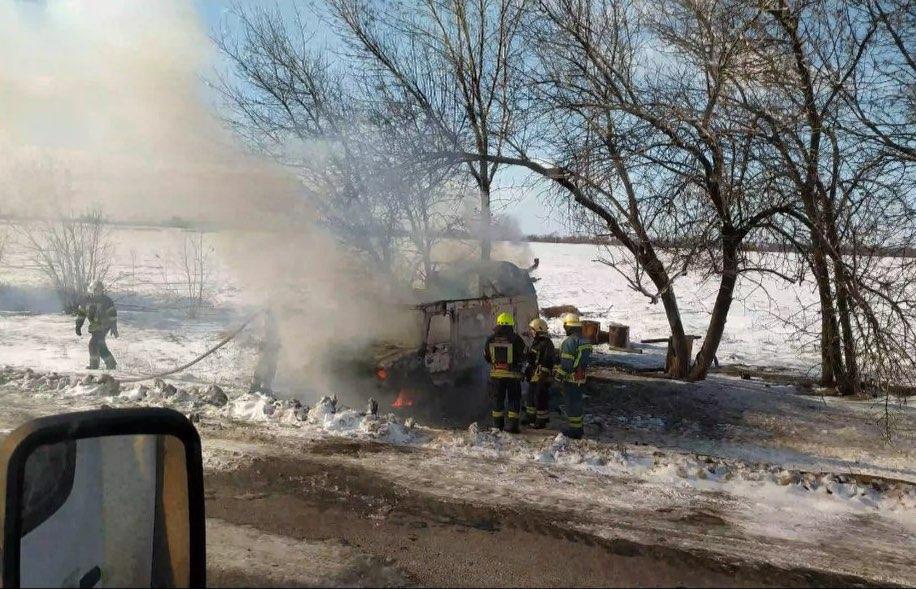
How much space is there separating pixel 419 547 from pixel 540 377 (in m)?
4.15

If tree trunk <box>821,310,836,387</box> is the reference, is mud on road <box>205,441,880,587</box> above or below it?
below

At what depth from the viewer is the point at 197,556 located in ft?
7.40

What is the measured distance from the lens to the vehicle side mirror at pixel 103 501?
1797 mm

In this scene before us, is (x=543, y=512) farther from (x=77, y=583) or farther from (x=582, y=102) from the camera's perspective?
(x=582, y=102)

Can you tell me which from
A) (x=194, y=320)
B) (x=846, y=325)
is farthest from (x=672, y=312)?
(x=194, y=320)

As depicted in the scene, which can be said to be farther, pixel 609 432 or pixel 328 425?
pixel 609 432

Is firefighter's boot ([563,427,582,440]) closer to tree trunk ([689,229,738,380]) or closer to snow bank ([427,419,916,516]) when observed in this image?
snow bank ([427,419,916,516])

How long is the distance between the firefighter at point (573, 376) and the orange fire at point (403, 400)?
2014mm

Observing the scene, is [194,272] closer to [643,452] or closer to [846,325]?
[643,452]

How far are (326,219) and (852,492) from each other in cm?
903

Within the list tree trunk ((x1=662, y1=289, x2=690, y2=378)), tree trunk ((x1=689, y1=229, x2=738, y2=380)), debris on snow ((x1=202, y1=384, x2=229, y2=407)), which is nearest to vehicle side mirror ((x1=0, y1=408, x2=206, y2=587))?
debris on snow ((x1=202, y1=384, x2=229, y2=407))

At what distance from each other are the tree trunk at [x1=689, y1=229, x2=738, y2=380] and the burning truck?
123 inches

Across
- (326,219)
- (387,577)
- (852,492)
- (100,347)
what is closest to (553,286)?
(326,219)

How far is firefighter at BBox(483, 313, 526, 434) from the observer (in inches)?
305
